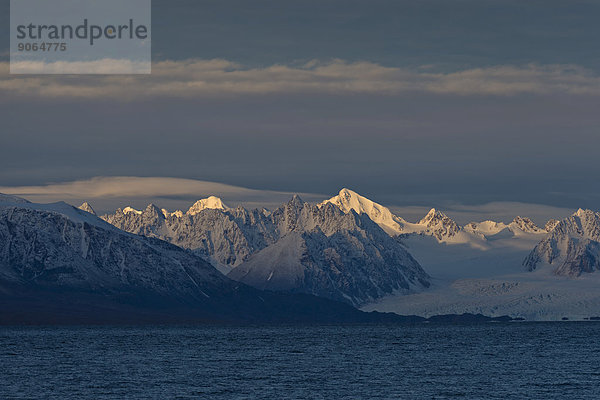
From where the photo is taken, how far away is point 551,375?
182 meters

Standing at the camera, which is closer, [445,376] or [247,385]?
[247,385]

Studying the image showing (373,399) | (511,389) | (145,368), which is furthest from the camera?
(145,368)

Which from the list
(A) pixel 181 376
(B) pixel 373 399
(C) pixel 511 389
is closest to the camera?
(B) pixel 373 399

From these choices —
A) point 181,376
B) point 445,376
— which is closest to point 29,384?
point 181,376

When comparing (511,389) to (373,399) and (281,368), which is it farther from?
(281,368)

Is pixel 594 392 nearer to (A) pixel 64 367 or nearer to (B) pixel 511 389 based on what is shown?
(B) pixel 511 389

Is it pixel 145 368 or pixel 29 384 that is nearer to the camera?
pixel 29 384

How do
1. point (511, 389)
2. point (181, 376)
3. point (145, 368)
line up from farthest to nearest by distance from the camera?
point (145, 368)
point (181, 376)
point (511, 389)

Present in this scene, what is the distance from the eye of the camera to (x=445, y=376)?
7077 inches

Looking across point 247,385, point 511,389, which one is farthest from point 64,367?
point 511,389

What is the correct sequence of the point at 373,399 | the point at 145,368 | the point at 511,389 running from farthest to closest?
the point at 145,368 < the point at 511,389 < the point at 373,399

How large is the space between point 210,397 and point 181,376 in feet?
108

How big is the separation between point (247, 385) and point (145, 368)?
122ft


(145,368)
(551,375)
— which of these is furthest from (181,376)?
(551,375)
